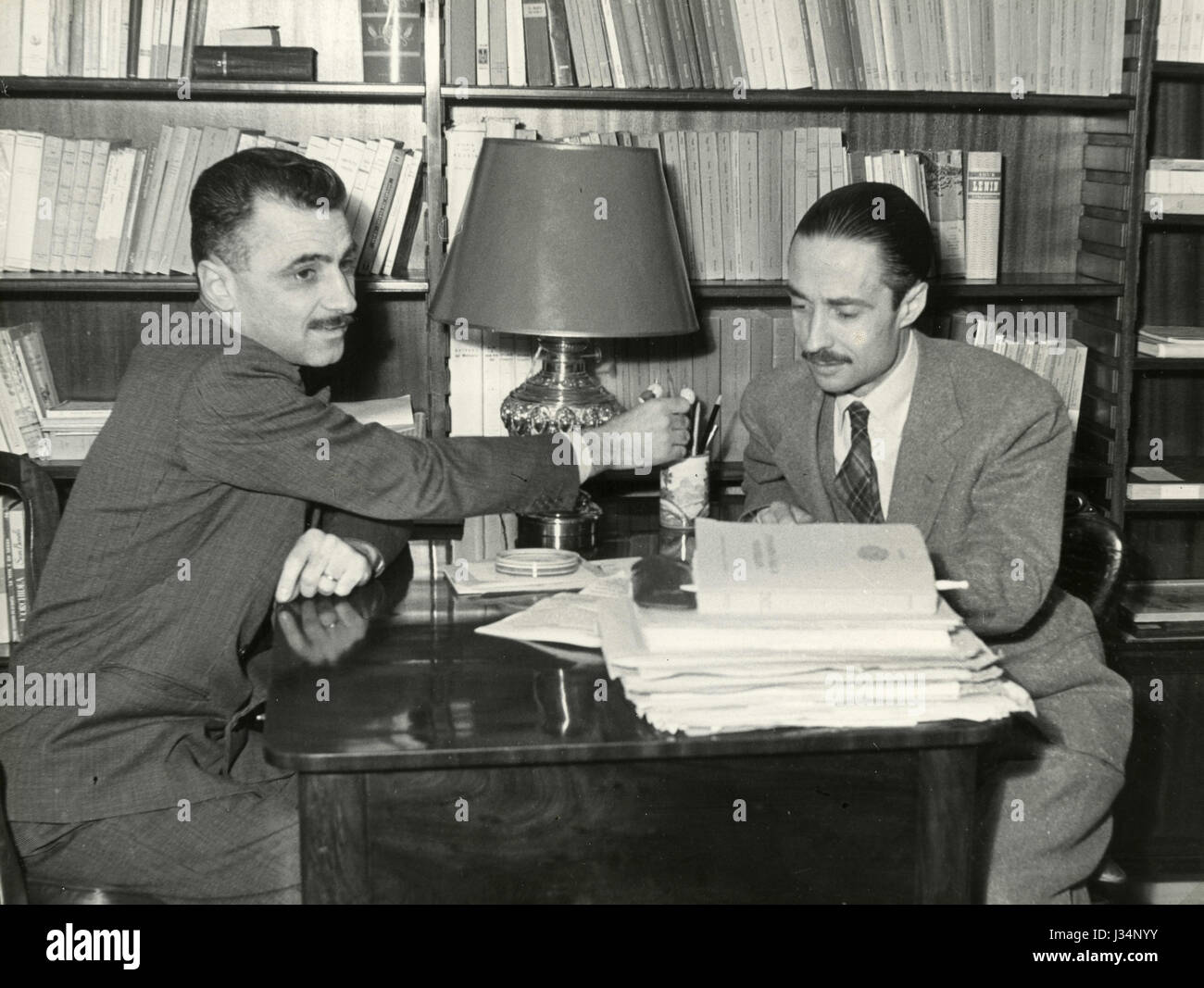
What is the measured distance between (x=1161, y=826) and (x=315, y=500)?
1953 millimetres

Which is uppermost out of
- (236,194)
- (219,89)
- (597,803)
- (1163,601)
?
(219,89)

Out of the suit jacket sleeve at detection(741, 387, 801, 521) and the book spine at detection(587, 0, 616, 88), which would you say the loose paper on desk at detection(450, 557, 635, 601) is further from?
the book spine at detection(587, 0, 616, 88)

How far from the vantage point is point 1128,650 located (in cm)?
273

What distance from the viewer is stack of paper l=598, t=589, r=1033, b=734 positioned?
1.21 meters

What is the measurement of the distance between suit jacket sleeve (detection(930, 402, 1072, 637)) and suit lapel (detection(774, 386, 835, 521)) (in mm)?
251

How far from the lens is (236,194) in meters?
1.84

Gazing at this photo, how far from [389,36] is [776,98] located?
29.7 inches

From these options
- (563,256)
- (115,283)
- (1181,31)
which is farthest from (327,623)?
(1181,31)

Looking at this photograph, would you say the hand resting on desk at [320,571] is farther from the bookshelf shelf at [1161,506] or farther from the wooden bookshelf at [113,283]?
the bookshelf shelf at [1161,506]

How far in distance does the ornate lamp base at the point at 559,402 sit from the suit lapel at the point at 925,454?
44 centimetres

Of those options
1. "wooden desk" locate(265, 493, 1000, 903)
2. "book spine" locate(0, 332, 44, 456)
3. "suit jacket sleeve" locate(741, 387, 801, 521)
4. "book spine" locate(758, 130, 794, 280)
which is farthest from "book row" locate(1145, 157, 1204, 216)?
"book spine" locate(0, 332, 44, 456)

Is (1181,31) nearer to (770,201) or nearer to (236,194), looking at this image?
(770,201)

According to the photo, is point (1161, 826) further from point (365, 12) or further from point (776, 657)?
point (365, 12)
